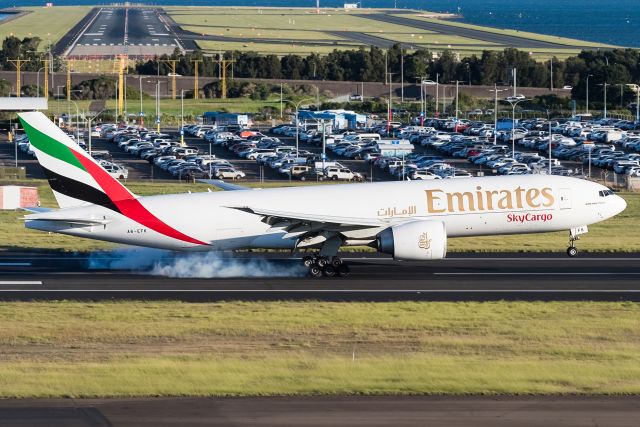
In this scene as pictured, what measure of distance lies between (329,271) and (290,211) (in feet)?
10.1

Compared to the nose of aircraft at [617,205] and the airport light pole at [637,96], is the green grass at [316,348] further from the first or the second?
the airport light pole at [637,96]

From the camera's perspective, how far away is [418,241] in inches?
1911

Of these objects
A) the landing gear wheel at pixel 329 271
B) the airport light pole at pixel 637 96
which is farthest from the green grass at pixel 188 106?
the landing gear wheel at pixel 329 271

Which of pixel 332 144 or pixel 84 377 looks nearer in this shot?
pixel 84 377

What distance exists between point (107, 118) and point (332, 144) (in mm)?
51084

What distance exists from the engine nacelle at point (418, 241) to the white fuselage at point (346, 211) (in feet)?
4.31

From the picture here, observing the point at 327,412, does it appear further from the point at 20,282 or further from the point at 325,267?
the point at 20,282

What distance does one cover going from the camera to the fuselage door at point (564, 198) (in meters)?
51.9

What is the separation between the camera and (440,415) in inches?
1089

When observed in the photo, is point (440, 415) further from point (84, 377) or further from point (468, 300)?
point (468, 300)

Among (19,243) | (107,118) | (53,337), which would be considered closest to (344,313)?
(53,337)

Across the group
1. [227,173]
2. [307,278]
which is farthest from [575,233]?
[227,173]

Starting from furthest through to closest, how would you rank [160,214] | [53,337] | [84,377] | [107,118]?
[107,118], [160,214], [53,337], [84,377]

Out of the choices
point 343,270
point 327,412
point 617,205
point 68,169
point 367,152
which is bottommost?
point 367,152
